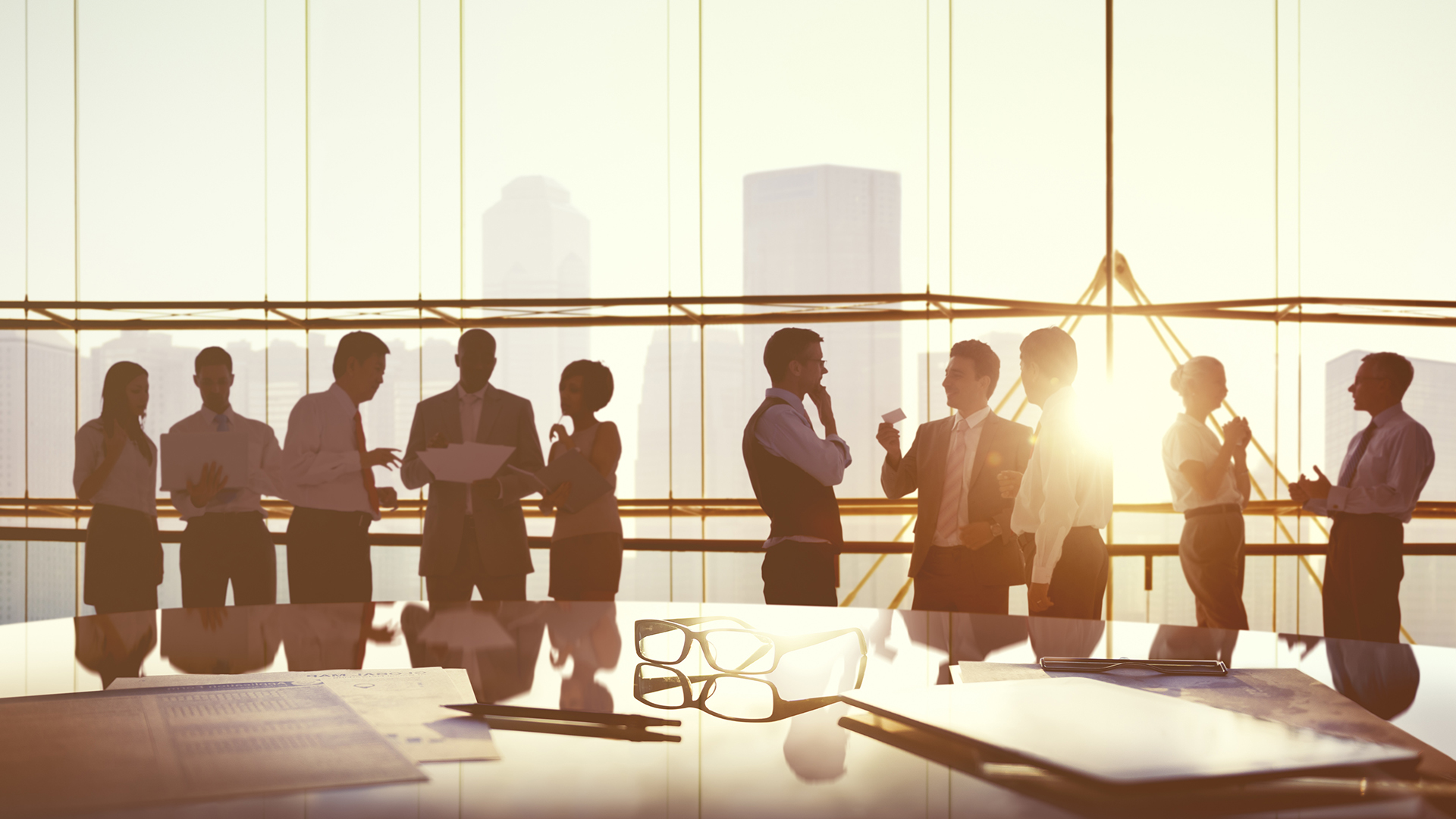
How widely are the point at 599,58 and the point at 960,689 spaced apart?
829 centimetres

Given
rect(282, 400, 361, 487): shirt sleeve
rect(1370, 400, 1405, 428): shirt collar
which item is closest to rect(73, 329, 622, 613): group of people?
rect(282, 400, 361, 487): shirt sleeve

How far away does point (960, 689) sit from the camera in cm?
77

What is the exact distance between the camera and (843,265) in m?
10.5

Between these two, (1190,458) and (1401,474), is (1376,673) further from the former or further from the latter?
(1401,474)

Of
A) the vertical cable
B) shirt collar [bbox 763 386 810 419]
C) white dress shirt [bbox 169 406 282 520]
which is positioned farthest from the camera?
the vertical cable

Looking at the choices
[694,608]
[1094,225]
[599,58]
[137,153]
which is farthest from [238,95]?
[694,608]

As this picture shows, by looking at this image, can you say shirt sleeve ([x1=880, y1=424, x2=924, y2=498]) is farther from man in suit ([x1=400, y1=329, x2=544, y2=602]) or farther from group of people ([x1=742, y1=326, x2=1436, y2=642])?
man in suit ([x1=400, y1=329, x2=544, y2=602])

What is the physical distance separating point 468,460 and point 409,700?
2184 millimetres

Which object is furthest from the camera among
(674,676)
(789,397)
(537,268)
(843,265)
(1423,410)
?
(843,265)

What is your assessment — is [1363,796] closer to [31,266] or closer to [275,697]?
[275,697]

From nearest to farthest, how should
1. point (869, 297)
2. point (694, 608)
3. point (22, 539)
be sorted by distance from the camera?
point (694, 608)
point (22, 539)
point (869, 297)

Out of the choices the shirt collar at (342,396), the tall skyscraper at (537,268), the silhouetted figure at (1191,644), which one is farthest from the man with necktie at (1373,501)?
the tall skyscraper at (537,268)

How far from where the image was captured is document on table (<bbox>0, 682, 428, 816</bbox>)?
547 millimetres

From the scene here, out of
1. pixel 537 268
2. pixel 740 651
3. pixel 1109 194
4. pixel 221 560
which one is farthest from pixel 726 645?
pixel 537 268
